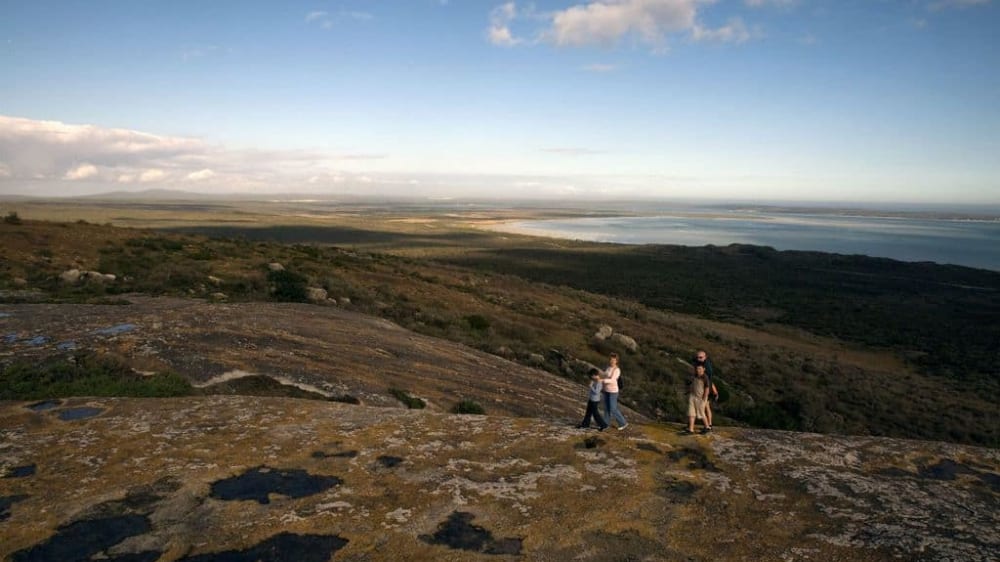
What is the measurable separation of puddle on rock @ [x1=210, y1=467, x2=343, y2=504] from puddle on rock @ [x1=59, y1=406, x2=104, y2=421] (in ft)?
11.5

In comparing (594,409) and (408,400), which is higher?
(594,409)

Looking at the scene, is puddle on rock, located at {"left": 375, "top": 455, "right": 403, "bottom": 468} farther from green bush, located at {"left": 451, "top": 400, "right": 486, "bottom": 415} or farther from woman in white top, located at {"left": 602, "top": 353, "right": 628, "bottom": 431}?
green bush, located at {"left": 451, "top": 400, "right": 486, "bottom": 415}

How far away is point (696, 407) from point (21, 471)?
9370mm

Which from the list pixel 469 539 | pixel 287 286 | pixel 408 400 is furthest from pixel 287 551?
pixel 287 286

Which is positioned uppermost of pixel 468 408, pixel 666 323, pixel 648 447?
pixel 648 447

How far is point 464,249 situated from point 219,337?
280 ft

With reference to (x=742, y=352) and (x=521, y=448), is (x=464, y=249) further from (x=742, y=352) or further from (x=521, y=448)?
(x=521, y=448)

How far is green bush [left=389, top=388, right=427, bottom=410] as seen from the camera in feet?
36.5

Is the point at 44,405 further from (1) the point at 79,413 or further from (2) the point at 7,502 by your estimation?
(2) the point at 7,502

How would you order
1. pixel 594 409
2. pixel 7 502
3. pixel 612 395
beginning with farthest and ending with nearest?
pixel 612 395, pixel 594 409, pixel 7 502

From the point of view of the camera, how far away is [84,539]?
505 cm

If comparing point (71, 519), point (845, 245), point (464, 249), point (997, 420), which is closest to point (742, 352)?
point (997, 420)

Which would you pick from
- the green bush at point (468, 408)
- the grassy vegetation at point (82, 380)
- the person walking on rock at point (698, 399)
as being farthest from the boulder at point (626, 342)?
the grassy vegetation at point (82, 380)

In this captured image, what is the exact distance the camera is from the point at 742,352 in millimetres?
31812
